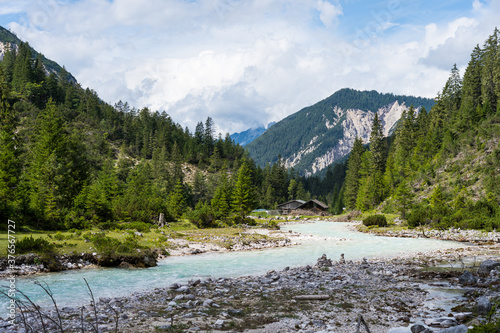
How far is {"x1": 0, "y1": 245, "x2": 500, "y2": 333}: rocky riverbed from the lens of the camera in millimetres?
8758

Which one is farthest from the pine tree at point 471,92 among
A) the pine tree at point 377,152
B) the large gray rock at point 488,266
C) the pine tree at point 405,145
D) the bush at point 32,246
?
the bush at point 32,246

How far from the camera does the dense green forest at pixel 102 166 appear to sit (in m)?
31.8

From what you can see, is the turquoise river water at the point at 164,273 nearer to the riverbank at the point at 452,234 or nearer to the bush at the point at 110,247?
the bush at the point at 110,247

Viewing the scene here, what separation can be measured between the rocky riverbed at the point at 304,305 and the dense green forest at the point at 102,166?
72.6 feet

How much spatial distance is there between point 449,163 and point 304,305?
60.1 metres

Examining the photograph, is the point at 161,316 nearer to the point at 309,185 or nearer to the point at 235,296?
the point at 235,296

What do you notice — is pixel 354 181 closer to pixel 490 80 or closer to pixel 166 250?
pixel 490 80

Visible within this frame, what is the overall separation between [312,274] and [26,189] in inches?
1184

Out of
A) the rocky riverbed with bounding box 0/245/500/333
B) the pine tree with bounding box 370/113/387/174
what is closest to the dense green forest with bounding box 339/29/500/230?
the pine tree with bounding box 370/113/387/174

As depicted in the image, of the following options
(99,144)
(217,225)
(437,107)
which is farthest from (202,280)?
(99,144)

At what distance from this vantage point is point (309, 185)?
182 meters

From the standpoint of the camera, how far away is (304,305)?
11.0 metres

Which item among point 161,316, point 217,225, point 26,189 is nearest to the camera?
point 161,316

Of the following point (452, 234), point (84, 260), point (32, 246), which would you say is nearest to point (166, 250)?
point (84, 260)
